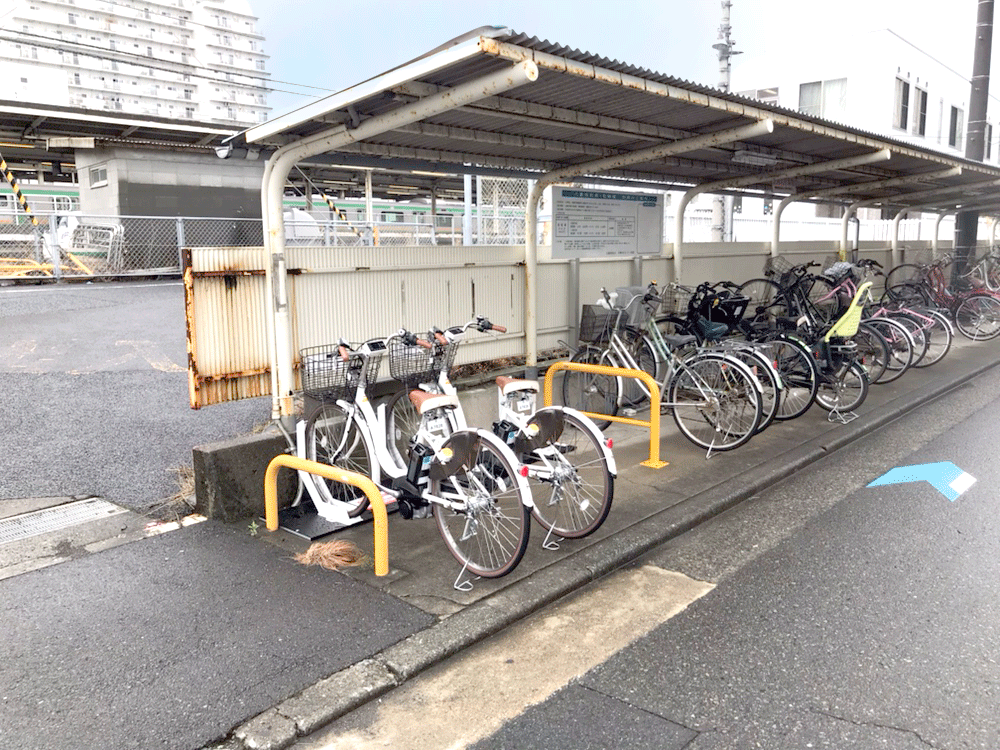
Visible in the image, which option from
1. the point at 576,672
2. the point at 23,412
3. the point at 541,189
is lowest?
the point at 576,672

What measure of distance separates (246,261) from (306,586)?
2.36 m

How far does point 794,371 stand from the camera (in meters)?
6.73

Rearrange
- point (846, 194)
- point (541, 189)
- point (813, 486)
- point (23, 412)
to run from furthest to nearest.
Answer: point (846, 194) → point (541, 189) → point (23, 412) → point (813, 486)

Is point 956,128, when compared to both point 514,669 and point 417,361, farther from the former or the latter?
point 514,669

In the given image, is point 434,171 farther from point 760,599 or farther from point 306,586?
point 760,599

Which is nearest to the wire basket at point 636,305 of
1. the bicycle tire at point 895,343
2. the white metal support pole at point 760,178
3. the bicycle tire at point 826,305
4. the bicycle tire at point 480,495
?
the white metal support pole at point 760,178

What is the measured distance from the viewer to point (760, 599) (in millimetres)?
3717

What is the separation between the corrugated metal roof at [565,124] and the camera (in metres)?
4.05

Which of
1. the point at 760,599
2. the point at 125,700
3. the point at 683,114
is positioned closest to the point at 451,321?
the point at 683,114

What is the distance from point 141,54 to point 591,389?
9175 cm

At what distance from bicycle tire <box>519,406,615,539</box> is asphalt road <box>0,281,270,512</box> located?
2571 mm

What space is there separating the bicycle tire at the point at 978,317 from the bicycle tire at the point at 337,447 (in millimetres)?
10863

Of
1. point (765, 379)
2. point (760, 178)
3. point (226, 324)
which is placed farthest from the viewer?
point (760, 178)

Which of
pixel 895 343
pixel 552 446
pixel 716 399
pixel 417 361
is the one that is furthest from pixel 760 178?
pixel 552 446
